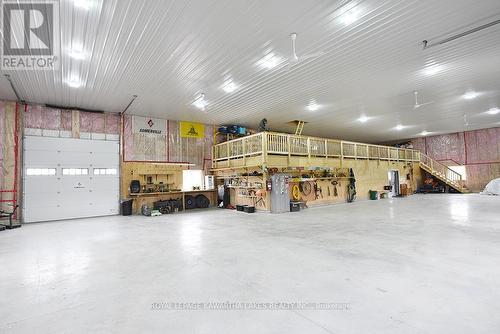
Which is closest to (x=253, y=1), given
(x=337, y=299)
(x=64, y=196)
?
(x=337, y=299)

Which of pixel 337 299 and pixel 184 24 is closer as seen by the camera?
pixel 337 299

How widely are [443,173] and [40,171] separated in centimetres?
2586

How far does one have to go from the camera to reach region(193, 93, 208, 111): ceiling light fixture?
31.3ft

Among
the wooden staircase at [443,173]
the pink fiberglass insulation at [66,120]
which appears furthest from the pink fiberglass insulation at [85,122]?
the wooden staircase at [443,173]

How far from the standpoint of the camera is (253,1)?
4.48m

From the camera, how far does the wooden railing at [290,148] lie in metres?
10.6

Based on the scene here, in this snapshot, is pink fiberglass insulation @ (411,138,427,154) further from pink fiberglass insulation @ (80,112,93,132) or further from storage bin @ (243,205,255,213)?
pink fiberglass insulation @ (80,112,93,132)

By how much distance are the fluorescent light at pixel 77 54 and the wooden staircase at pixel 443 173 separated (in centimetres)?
2311

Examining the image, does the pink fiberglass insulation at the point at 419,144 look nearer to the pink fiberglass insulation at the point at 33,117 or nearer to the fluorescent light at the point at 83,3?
the fluorescent light at the point at 83,3

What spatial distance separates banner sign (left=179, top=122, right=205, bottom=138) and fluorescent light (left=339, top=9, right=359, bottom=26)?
9.66m

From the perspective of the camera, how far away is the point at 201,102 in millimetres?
10141

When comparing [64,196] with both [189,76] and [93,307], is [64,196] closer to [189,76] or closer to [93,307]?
[189,76]

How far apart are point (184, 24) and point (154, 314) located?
5178mm

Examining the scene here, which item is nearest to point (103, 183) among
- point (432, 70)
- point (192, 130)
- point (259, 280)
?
point (192, 130)
